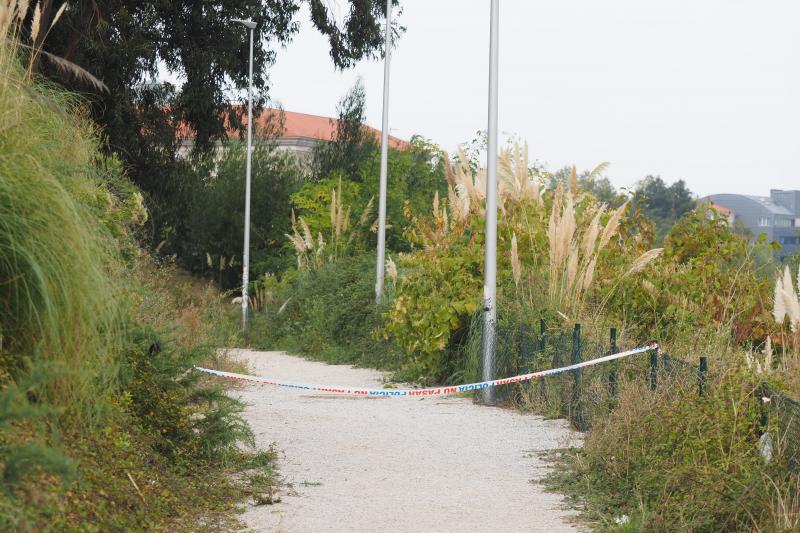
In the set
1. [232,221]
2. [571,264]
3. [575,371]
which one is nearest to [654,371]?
[575,371]

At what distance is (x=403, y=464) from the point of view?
995 centimetres

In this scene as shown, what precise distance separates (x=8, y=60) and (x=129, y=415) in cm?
265

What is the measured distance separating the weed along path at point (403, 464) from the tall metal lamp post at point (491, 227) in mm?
685

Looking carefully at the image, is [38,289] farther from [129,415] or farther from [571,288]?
[571,288]

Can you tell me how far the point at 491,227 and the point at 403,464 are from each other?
6.04 m

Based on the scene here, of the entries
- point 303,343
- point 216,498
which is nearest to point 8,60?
point 216,498

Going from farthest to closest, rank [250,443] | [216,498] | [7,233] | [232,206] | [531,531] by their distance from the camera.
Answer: [232,206], [250,443], [216,498], [531,531], [7,233]

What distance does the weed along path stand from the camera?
7527 millimetres

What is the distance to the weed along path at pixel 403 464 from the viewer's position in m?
7.53

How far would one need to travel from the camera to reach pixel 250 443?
948cm

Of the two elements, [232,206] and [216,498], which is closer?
[216,498]

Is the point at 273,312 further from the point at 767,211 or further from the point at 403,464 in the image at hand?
the point at 767,211

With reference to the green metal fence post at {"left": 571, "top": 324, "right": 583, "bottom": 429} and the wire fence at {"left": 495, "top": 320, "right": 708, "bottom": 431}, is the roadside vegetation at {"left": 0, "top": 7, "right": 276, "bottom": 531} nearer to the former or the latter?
the wire fence at {"left": 495, "top": 320, "right": 708, "bottom": 431}

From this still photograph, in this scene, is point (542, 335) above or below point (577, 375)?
above
